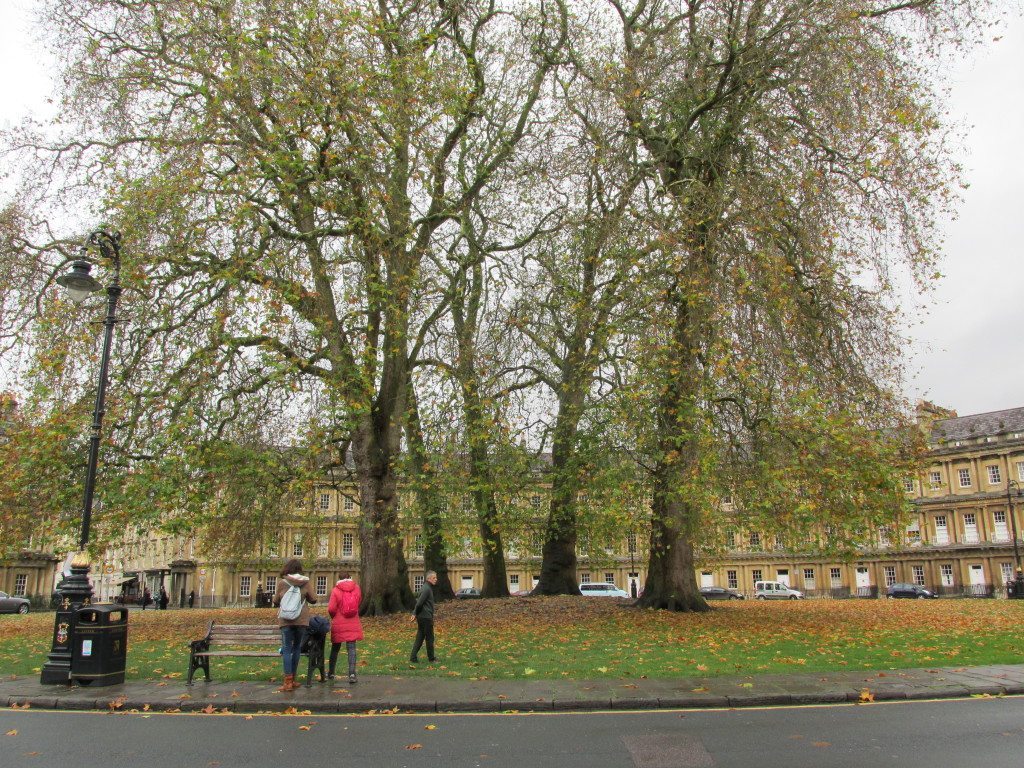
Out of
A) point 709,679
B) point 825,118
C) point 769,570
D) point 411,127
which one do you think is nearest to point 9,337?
point 411,127

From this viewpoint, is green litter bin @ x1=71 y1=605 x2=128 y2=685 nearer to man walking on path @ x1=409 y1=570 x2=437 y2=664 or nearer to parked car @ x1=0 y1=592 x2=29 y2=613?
man walking on path @ x1=409 y1=570 x2=437 y2=664

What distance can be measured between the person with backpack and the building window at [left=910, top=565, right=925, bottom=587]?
72.2 metres

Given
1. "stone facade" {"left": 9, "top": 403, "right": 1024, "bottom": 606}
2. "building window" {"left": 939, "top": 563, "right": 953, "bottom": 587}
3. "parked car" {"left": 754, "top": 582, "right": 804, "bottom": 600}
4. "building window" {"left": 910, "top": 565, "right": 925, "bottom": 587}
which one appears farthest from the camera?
"building window" {"left": 910, "top": 565, "right": 925, "bottom": 587}

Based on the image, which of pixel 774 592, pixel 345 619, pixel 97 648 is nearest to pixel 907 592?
pixel 774 592

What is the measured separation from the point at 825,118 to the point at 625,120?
207 inches

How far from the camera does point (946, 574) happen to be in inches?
2667

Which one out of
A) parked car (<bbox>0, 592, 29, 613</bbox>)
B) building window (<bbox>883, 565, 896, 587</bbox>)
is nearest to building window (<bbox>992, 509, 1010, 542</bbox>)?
building window (<bbox>883, 565, 896, 587</bbox>)

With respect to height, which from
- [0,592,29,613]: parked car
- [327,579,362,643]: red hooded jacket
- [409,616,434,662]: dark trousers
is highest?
[327,579,362,643]: red hooded jacket

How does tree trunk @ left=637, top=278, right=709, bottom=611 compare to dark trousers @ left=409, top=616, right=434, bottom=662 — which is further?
tree trunk @ left=637, top=278, right=709, bottom=611

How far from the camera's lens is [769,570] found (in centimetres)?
7750

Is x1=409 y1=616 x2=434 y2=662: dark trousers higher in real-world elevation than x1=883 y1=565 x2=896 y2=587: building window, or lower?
higher

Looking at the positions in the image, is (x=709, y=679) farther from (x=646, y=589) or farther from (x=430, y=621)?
(x=646, y=589)

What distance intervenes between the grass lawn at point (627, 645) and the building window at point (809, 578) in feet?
181

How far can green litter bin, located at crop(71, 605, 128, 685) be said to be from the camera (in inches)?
433
